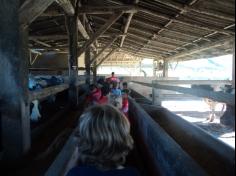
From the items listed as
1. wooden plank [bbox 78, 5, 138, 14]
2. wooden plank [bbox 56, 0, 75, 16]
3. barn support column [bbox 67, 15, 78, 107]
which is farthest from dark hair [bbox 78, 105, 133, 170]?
wooden plank [bbox 78, 5, 138, 14]

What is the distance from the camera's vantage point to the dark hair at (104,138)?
144 cm

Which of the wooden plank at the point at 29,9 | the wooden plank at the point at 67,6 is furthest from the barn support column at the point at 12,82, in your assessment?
the wooden plank at the point at 67,6

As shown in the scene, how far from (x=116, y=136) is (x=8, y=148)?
1.62 meters

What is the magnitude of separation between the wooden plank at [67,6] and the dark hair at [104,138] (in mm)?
4227

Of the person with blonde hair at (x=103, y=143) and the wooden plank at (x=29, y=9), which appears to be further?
the wooden plank at (x=29, y=9)

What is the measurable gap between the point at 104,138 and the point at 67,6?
189 inches

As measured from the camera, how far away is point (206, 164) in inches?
82.7

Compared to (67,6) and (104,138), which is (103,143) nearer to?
(104,138)

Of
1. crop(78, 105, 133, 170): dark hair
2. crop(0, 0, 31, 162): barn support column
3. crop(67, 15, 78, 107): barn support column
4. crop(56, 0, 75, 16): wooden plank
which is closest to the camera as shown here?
crop(78, 105, 133, 170): dark hair

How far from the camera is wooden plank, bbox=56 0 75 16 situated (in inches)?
217

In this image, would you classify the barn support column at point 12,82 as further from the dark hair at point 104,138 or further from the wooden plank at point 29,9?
the dark hair at point 104,138

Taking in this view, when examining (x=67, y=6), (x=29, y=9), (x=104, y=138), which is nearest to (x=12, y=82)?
(x=29, y=9)

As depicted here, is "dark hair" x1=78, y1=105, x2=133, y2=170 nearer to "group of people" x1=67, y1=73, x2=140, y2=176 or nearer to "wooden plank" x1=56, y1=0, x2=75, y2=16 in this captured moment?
"group of people" x1=67, y1=73, x2=140, y2=176

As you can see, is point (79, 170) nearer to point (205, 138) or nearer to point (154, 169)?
point (205, 138)
